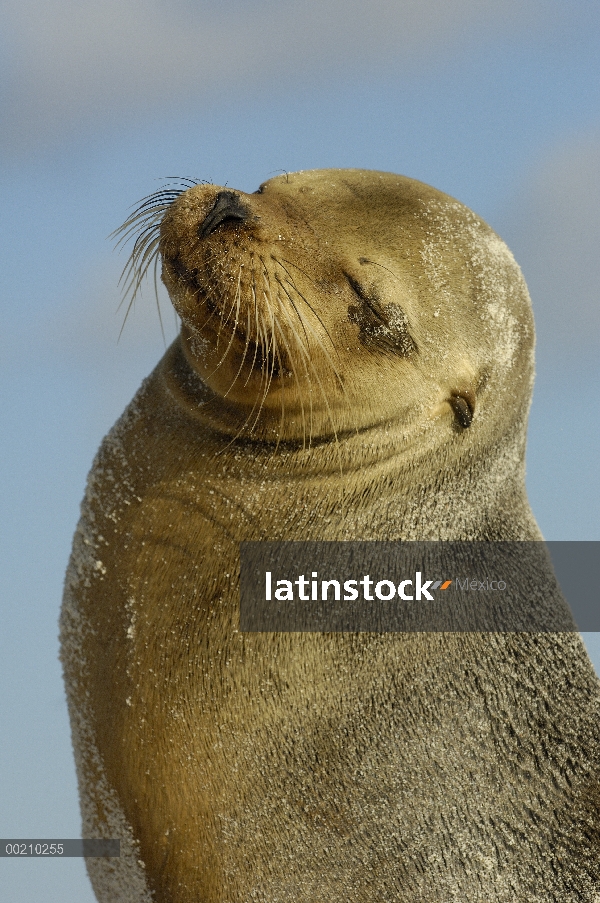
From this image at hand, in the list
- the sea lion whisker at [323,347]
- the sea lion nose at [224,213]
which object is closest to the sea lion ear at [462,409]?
the sea lion whisker at [323,347]

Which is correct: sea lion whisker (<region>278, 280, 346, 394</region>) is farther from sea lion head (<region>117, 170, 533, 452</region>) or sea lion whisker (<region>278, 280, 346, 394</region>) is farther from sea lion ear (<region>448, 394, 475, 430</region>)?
sea lion ear (<region>448, 394, 475, 430</region>)

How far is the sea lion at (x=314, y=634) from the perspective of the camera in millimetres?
6312

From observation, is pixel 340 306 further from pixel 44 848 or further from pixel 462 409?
pixel 44 848

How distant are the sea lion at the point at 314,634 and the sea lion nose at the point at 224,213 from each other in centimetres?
1

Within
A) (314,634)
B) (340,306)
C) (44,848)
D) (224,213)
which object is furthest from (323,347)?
(44,848)

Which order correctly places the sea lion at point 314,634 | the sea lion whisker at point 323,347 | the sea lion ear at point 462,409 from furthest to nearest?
the sea lion ear at point 462,409
the sea lion at point 314,634
the sea lion whisker at point 323,347

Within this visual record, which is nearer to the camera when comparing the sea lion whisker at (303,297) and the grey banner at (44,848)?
the sea lion whisker at (303,297)

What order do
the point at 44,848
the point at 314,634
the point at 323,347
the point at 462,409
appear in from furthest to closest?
the point at 44,848 < the point at 462,409 < the point at 314,634 < the point at 323,347

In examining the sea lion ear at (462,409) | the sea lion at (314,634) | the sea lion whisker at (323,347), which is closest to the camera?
the sea lion whisker at (323,347)

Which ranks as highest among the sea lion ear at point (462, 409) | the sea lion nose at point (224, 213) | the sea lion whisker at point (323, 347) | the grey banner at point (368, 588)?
the sea lion nose at point (224, 213)

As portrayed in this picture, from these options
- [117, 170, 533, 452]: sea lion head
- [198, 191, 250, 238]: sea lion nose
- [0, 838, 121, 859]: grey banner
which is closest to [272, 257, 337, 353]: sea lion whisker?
[117, 170, 533, 452]: sea lion head

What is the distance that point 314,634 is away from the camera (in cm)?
645

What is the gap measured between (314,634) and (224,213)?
2355 millimetres

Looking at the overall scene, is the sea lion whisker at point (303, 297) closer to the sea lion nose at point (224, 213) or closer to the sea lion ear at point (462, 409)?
the sea lion nose at point (224, 213)
